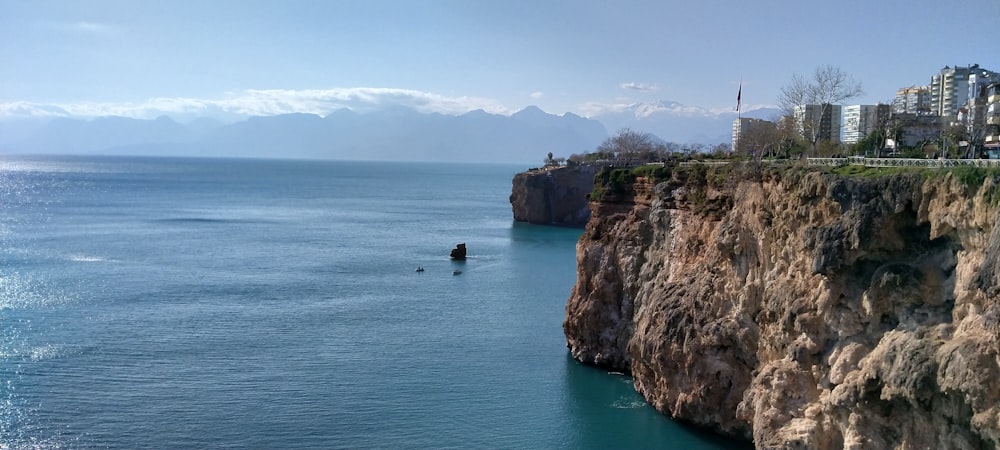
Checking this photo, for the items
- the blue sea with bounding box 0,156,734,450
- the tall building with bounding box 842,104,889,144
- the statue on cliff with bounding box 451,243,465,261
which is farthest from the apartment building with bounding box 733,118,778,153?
the statue on cliff with bounding box 451,243,465,261

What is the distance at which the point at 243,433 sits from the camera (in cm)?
3359

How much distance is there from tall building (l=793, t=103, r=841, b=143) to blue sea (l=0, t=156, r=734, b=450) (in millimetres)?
18142

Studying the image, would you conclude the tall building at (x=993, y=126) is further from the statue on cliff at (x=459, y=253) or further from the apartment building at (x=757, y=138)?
the statue on cliff at (x=459, y=253)

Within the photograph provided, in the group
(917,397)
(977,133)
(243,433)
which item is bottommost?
(243,433)

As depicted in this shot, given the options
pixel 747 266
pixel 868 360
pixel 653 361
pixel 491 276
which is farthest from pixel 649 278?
pixel 491 276

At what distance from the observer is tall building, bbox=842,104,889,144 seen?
211 feet

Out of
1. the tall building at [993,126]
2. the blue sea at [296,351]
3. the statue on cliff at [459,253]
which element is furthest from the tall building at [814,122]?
the statue on cliff at [459,253]

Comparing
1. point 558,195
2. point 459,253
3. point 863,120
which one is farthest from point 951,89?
point 459,253

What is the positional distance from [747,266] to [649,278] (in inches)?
332

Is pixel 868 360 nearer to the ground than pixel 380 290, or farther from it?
farther from it

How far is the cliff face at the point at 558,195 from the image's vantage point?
402 feet

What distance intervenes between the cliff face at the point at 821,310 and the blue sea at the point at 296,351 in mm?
3500

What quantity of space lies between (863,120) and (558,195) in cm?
4663

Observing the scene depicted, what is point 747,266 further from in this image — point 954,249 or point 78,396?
point 78,396
